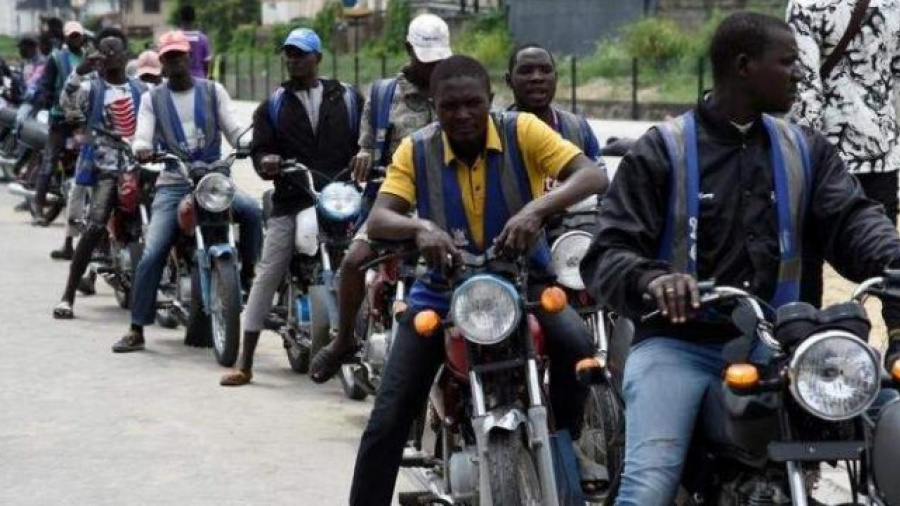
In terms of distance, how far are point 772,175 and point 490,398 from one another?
136 centimetres

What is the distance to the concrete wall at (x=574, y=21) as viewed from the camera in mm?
49750

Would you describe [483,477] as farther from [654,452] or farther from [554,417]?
[654,452]

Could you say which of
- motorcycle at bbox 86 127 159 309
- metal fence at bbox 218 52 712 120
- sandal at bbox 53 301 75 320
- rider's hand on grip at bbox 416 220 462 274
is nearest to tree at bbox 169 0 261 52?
metal fence at bbox 218 52 712 120

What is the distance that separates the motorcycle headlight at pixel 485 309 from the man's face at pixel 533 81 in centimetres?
288

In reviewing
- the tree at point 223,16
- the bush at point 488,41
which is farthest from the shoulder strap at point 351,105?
the tree at point 223,16

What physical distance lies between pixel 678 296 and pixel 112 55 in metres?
9.98

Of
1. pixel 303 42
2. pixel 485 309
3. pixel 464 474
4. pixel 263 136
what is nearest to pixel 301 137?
pixel 263 136

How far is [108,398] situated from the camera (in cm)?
1028

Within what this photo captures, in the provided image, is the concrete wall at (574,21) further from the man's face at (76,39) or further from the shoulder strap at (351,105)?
the shoulder strap at (351,105)

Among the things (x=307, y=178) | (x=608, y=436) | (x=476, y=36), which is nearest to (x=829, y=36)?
(x=608, y=436)

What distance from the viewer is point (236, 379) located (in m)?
10.6

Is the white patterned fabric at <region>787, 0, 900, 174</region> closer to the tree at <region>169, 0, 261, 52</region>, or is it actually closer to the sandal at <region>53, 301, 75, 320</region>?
the sandal at <region>53, 301, 75, 320</region>

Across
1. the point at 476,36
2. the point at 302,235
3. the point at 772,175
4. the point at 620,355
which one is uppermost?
the point at 772,175

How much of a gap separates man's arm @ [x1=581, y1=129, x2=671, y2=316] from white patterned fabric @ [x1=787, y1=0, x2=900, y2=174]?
9.17 ft
